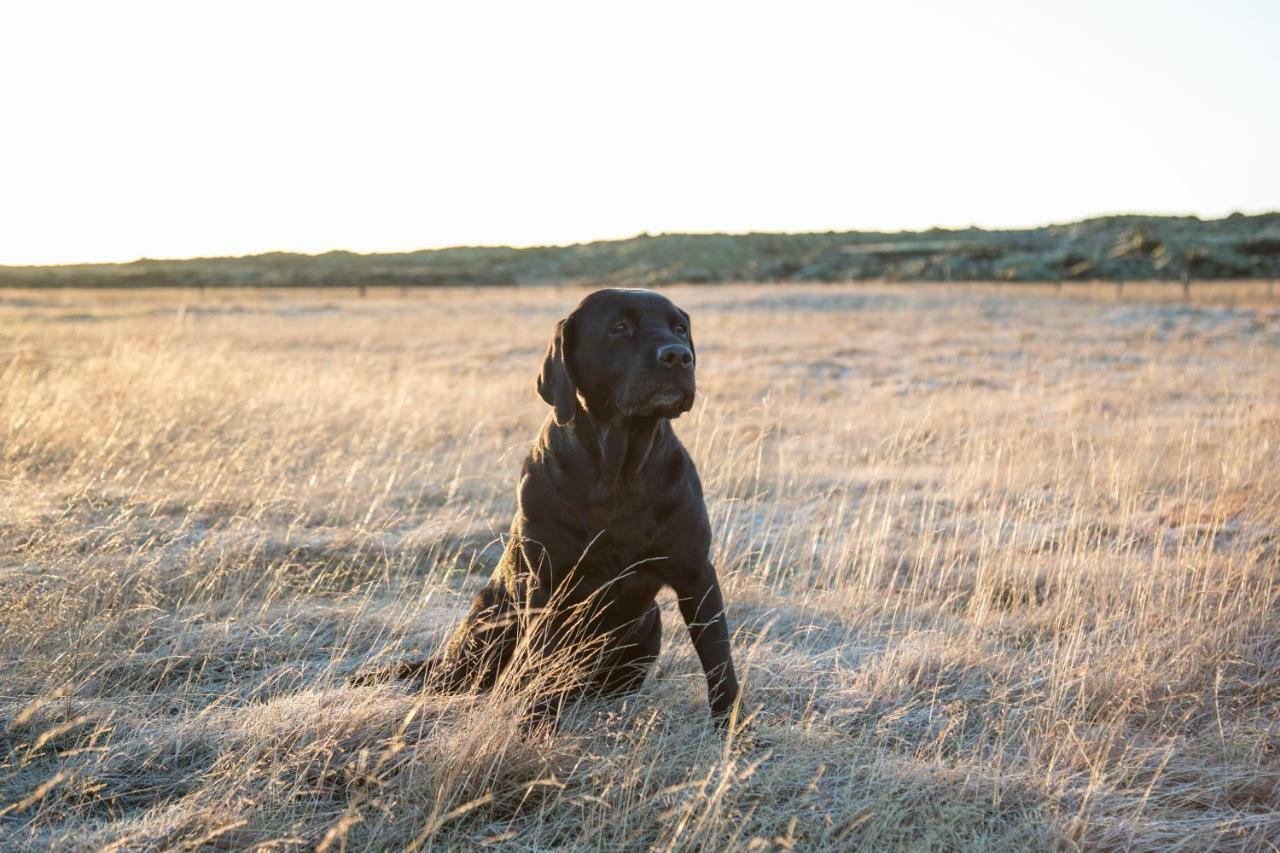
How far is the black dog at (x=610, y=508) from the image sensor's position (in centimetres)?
291

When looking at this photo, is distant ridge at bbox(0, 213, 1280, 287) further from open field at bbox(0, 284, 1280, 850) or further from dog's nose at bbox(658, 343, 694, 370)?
dog's nose at bbox(658, 343, 694, 370)

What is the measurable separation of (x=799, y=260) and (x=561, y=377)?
63870 millimetres

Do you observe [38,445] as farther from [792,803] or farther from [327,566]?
[792,803]

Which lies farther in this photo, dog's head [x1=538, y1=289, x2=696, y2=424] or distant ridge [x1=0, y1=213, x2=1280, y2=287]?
distant ridge [x1=0, y1=213, x2=1280, y2=287]

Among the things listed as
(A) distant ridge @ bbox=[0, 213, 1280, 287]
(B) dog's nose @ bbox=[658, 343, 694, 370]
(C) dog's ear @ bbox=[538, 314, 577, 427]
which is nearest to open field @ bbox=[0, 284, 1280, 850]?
(C) dog's ear @ bbox=[538, 314, 577, 427]

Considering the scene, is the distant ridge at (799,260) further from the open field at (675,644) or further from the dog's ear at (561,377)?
the dog's ear at (561,377)

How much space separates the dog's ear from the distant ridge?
111ft

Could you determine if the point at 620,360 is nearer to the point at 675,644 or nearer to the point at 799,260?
the point at 675,644

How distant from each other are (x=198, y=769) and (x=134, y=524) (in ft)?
9.30

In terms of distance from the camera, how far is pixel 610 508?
9.55ft

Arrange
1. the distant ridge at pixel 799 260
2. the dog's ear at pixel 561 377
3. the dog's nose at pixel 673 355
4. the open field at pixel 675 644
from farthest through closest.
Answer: the distant ridge at pixel 799 260, the dog's ear at pixel 561 377, the dog's nose at pixel 673 355, the open field at pixel 675 644

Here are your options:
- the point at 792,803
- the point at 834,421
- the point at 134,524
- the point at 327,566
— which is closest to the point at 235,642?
the point at 327,566

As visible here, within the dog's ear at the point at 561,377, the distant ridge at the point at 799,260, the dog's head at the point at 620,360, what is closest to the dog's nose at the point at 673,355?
the dog's head at the point at 620,360

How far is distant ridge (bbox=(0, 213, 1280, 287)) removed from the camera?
46688 millimetres
